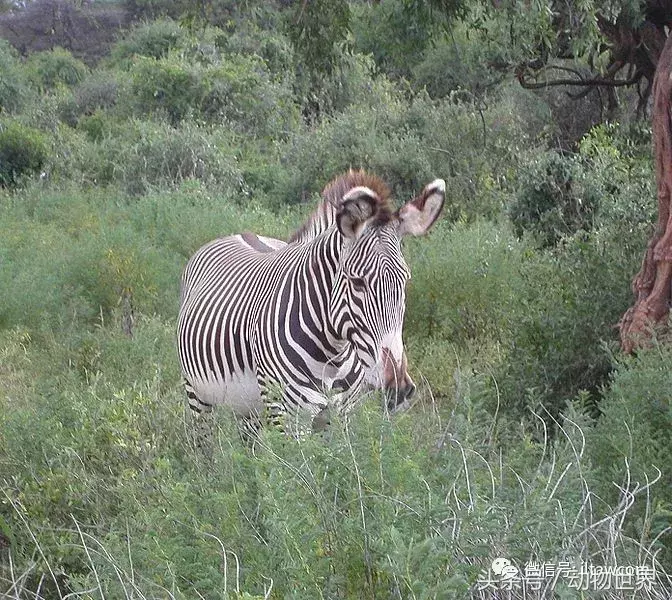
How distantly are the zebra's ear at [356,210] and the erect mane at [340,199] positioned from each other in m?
0.04

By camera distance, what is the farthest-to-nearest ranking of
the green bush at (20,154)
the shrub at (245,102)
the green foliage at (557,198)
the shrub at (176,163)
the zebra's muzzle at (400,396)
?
the shrub at (245,102), the green bush at (20,154), the shrub at (176,163), the green foliage at (557,198), the zebra's muzzle at (400,396)

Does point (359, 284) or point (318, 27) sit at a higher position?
point (318, 27)

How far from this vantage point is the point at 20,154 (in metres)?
17.1

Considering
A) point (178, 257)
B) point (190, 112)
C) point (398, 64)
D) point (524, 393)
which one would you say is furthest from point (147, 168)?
point (524, 393)

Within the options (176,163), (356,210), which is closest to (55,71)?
(176,163)

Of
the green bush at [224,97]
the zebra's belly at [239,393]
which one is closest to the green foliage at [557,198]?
the zebra's belly at [239,393]

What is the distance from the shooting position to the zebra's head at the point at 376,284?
14.0 ft

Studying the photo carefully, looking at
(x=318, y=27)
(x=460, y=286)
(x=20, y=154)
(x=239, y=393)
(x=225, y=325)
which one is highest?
(x=318, y=27)

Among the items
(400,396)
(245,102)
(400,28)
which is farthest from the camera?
(245,102)

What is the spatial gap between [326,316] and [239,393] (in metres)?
0.77

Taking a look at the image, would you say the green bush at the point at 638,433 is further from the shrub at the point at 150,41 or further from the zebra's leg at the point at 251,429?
the shrub at the point at 150,41

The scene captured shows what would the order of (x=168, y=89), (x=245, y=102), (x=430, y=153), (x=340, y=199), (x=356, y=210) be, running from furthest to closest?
1. (x=168, y=89)
2. (x=245, y=102)
3. (x=430, y=153)
4. (x=340, y=199)
5. (x=356, y=210)

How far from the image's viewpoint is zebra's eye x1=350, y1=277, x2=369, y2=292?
14.5 ft

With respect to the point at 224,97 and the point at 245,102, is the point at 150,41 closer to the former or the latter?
the point at 224,97
